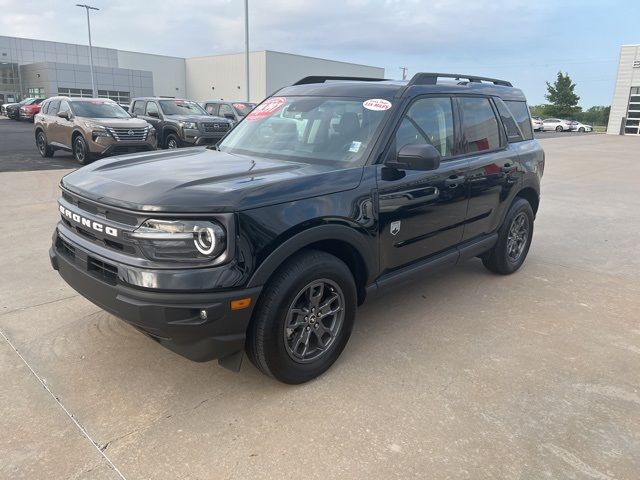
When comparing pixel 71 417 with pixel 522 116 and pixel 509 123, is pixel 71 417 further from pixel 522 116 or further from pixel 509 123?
pixel 522 116

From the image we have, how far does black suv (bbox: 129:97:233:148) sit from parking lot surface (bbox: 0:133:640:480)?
399 inches

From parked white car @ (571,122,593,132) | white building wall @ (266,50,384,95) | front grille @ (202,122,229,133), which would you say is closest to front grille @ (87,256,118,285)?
front grille @ (202,122,229,133)

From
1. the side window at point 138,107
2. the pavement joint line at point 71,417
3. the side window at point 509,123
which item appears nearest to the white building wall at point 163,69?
the side window at point 138,107

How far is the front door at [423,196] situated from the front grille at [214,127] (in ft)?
37.6

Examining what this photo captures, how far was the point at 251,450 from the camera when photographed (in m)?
2.48

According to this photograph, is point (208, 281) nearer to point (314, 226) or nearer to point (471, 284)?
point (314, 226)

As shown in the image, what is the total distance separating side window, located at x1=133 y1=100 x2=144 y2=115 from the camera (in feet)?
51.7

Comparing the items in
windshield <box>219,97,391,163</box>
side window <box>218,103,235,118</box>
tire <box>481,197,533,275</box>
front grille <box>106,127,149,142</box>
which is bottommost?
tire <box>481,197,533,275</box>

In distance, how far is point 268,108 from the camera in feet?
13.9

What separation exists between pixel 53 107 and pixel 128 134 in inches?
125

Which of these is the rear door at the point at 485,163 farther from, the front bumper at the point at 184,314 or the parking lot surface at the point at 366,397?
the front bumper at the point at 184,314

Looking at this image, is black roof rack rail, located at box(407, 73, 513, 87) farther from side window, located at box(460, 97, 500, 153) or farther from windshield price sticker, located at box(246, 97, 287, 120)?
windshield price sticker, located at box(246, 97, 287, 120)

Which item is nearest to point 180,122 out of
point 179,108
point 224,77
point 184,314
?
point 179,108

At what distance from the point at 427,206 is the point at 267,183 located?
1392 mm
